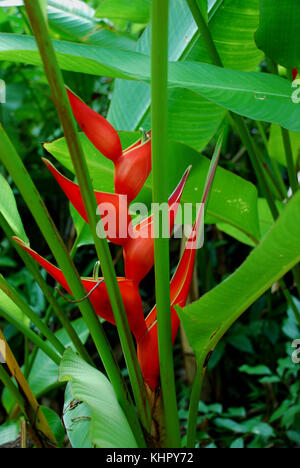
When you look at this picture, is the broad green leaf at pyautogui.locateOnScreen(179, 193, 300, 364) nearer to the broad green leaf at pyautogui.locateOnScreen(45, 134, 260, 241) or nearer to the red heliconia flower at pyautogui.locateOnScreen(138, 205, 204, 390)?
the red heliconia flower at pyautogui.locateOnScreen(138, 205, 204, 390)

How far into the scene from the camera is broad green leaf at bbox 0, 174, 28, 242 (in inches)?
15.6

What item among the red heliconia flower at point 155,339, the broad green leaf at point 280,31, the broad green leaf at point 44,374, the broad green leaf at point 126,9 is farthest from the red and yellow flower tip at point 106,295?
the broad green leaf at point 126,9

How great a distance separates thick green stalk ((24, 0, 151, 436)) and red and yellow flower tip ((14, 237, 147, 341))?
0.03 meters

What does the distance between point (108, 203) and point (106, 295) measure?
66mm

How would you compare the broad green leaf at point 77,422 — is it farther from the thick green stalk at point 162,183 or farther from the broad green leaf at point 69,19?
the broad green leaf at point 69,19

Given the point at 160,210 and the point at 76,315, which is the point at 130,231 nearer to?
the point at 160,210

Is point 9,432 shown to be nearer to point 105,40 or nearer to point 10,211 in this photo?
point 10,211

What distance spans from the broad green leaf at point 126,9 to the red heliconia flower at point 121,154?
40 centimetres

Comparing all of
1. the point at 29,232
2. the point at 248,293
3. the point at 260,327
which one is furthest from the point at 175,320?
the point at 29,232

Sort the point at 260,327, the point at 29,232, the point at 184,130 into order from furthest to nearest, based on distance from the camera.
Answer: the point at 29,232 < the point at 260,327 < the point at 184,130

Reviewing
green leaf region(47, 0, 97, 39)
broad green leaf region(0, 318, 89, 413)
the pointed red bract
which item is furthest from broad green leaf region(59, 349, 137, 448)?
green leaf region(47, 0, 97, 39)

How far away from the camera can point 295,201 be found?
0.24m

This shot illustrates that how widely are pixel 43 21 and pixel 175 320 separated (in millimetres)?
227

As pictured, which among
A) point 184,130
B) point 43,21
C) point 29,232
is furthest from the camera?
point 29,232
